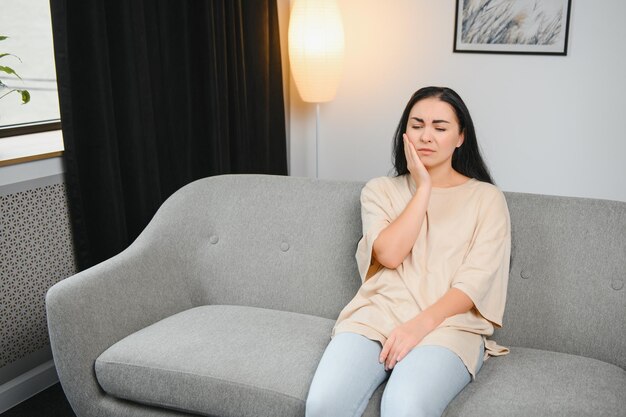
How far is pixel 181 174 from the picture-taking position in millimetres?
3051

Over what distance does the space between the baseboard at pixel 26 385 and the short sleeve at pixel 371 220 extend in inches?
54.1

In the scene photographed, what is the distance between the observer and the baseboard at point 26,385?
2.43 metres

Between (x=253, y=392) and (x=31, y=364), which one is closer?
(x=253, y=392)

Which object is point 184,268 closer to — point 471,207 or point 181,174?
point 181,174

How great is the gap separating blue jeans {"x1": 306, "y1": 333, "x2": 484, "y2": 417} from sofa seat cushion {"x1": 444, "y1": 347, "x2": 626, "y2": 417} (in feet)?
0.17

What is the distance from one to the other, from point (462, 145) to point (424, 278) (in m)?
0.44

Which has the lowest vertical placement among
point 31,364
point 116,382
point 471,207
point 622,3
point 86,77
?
point 31,364

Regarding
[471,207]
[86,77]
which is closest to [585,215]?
[471,207]

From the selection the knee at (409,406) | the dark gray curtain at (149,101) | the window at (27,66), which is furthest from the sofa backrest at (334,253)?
the window at (27,66)

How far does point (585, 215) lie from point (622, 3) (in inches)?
63.5

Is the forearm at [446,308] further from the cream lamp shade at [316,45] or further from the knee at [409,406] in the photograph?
the cream lamp shade at [316,45]

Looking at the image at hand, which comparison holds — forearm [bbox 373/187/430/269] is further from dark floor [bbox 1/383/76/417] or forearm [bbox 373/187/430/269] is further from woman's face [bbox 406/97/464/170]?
dark floor [bbox 1/383/76/417]

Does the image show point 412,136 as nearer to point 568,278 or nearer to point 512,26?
point 568,278

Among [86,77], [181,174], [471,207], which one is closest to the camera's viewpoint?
[471,207]
